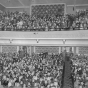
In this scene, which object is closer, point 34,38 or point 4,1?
point 34,38

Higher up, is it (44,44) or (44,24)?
(44,24)

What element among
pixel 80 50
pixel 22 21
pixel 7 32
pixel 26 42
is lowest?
pixel 80 50

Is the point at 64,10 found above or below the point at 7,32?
above

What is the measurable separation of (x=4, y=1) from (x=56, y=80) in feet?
27.8

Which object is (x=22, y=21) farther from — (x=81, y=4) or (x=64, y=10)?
(x=81, y=4)

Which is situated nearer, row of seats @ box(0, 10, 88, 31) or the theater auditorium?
the theater auditorium

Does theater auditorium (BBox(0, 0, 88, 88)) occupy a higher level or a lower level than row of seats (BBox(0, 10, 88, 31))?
lower

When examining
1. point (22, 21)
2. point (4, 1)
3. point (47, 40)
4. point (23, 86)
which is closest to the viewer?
point (23, 86)

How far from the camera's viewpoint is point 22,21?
909 cm

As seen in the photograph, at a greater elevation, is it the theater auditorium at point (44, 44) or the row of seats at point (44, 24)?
the row of seats at point (44, 24)

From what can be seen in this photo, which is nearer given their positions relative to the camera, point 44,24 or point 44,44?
point 44,44

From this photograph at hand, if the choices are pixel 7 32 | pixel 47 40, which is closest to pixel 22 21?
pixel 7 32

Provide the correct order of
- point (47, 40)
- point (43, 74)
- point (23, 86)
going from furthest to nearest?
1. point (47, 40)
2. point (43, 74)
3. point (23, 86)

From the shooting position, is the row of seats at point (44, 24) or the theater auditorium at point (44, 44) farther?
the row of seats at point (44, 24)
